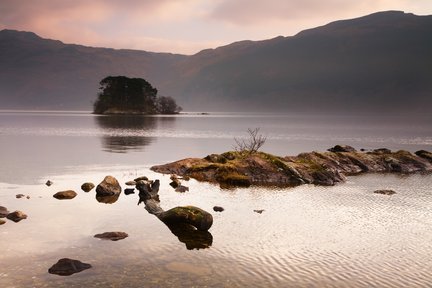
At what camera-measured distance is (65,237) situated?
22656 mm

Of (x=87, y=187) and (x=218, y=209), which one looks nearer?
(x=218, y=209)

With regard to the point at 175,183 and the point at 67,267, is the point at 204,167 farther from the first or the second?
the point at 67,267

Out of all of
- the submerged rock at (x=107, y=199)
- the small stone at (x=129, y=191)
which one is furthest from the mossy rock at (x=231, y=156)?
the submerged rock at (x=107, y=199)

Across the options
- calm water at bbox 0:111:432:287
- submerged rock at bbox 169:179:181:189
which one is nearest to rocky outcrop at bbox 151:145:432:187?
calm water at bbox 0:111:432:287

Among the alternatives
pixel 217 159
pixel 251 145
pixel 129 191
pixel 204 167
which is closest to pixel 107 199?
pixel 129 191

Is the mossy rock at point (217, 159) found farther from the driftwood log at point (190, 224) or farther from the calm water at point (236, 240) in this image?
the driftwood log at point (190, 224)

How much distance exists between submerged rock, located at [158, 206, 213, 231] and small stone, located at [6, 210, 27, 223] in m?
8.40

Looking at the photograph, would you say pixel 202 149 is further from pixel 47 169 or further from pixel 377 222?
pixel 377 222

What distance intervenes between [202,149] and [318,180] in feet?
137

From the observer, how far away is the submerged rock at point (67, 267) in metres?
17.7

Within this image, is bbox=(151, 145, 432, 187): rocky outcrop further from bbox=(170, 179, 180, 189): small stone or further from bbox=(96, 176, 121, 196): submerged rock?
bbox=(96, 176, 121, 196): submerged rock

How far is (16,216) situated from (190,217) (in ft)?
34.7

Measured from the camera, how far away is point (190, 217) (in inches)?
993

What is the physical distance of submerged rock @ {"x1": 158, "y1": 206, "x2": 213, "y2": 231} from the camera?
24875 mm
